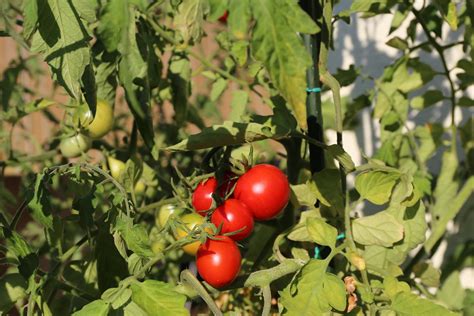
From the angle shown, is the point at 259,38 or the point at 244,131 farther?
the point at 244,131

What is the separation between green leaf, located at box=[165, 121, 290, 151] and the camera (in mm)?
839

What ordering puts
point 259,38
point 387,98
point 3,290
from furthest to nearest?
point 387,98 → point 3,290 → point 259,38

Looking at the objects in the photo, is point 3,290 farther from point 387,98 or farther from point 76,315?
point 387,98

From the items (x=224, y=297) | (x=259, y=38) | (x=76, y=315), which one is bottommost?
(x=224, y=297)

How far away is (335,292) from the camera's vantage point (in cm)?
80

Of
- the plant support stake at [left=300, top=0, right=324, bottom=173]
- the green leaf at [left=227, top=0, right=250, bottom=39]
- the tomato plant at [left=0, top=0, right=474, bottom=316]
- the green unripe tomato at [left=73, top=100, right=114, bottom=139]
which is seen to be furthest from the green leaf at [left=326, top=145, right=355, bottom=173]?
the green unripe tomato at [left=73, top=100, right=114, bottom=139]

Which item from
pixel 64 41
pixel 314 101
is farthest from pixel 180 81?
pixel 64 41

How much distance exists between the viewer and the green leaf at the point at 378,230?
3.03 ft

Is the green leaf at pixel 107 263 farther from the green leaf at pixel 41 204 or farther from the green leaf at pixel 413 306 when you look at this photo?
the green leaf at pixel 413 306

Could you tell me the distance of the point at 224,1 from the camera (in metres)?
0.54

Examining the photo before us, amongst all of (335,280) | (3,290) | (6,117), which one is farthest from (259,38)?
(6,117)

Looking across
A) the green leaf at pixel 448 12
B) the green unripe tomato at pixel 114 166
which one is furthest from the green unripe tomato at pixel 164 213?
the green leaf at pixel 448 12

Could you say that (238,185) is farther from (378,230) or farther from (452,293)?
(452,293)

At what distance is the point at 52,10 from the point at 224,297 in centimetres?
81
